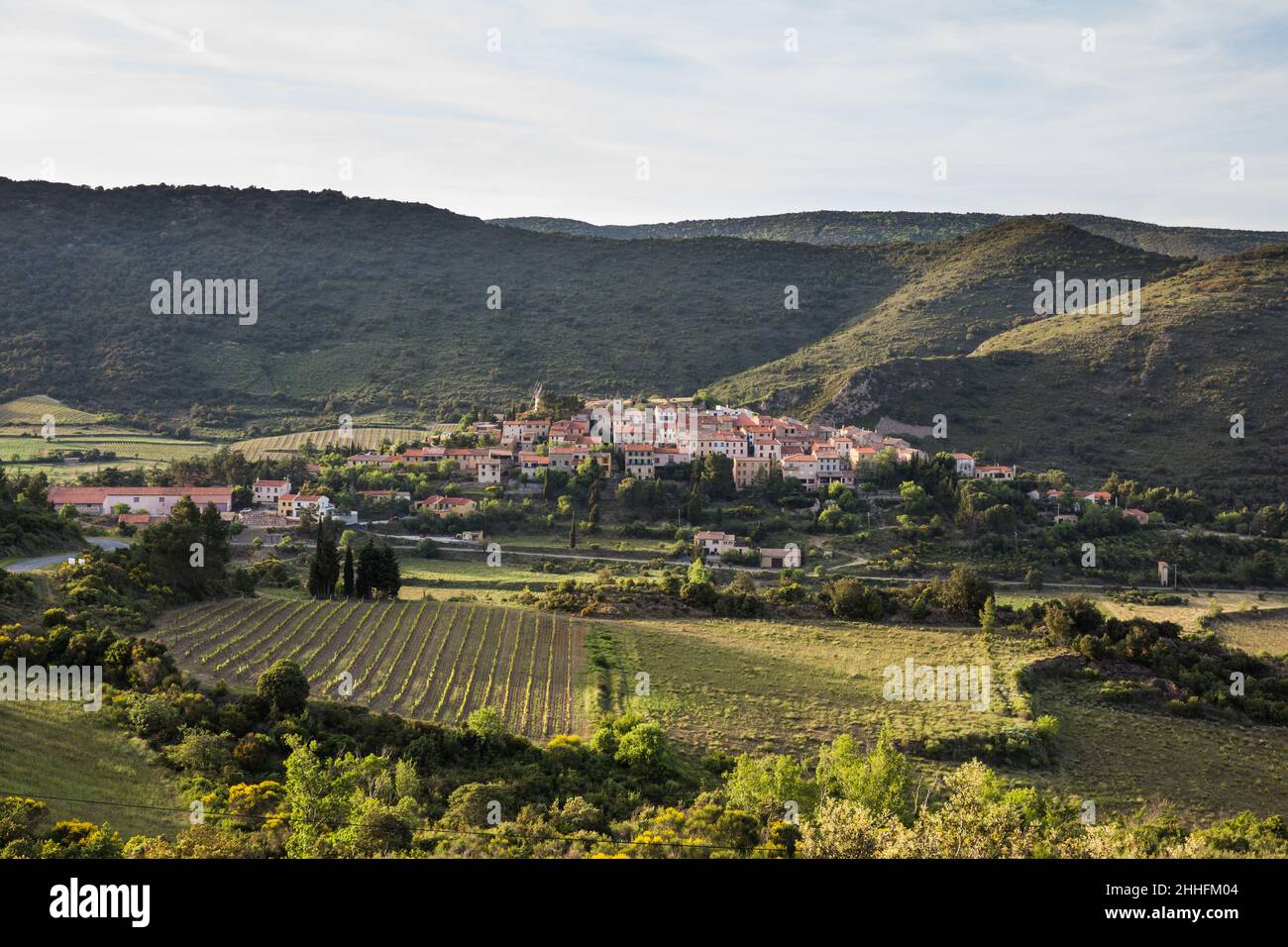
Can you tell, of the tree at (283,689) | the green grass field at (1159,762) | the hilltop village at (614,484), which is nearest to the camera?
the tree at (283,689)

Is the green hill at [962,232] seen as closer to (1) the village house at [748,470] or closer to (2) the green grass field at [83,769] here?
(1) the village house at [748,470]

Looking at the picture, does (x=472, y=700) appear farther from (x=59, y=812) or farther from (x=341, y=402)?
(x=341, y=402)

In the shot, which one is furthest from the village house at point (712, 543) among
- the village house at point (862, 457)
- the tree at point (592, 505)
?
the village house at point (862, 457)

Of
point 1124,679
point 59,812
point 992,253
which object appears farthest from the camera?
point 992,253

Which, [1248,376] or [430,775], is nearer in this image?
[430,775]

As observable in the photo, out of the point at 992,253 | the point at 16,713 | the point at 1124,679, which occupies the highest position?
the point at 992,253

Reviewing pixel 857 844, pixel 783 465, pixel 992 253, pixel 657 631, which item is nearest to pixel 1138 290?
pixel 992 253
